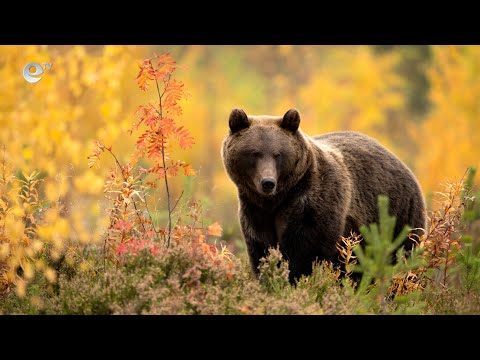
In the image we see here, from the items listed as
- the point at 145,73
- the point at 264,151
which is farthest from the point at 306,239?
the point at 145,73

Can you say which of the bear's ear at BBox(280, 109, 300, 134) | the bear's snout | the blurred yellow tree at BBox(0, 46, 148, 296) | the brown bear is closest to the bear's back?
the brown bear

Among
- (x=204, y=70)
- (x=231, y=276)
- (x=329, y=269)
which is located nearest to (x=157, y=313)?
(x=231, y=276)

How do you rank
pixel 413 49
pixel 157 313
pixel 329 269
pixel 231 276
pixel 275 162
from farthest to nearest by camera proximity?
pixel 413 49
pixel 275 162
pixel 329 269
pixel 231 276
pixel 157 313

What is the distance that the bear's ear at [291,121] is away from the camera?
6.45m

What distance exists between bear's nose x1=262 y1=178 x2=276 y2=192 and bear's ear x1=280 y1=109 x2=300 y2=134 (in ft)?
2.45

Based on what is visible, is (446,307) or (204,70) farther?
(204,70)

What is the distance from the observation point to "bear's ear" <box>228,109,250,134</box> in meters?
6.45

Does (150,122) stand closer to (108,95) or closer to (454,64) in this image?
(108,95)

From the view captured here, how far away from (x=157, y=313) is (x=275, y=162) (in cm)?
204

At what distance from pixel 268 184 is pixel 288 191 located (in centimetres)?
52

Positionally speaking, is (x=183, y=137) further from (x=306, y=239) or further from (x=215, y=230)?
(x=306, y=239)

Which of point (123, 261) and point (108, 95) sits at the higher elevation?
point (108, 95)

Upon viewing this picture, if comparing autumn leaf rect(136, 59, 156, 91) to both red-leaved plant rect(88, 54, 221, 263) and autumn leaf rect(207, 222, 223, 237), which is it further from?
autumn leaf rect(207, 222, 223, 237)

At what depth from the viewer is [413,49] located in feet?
81.1
